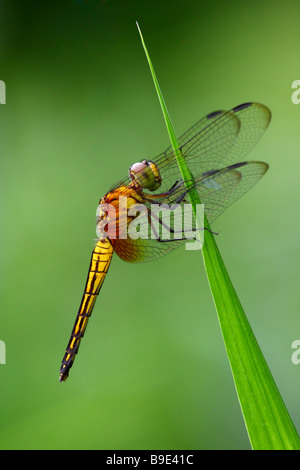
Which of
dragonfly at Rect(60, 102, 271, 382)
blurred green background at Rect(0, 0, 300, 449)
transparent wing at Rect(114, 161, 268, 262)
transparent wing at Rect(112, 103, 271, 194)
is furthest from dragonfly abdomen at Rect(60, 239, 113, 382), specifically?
blurred green background at Rect(0, 0, 300, 449)

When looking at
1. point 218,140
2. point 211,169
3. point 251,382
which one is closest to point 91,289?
point 211,169

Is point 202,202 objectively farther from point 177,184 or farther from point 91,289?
point 91,289

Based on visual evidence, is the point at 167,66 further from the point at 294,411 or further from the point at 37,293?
the point at 294,411

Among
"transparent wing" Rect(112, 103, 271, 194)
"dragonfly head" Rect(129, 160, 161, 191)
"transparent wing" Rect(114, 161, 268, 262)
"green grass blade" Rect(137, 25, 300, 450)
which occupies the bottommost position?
"green grass blade" Rect(137, 25, 300, 450)

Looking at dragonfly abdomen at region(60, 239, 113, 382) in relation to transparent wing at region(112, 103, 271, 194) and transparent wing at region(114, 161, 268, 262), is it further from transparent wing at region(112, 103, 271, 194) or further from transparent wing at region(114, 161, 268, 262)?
transparent wing at region(112, 103, 271, 194)

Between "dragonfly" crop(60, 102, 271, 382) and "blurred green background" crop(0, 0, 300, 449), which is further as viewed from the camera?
"blurred green background" crop(0, 0, 300, 449)
